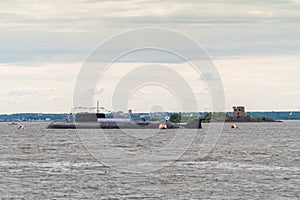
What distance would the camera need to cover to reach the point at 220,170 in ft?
253

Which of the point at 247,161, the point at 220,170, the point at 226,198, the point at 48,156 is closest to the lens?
the point at 226,198

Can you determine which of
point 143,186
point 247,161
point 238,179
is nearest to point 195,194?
point 143,186

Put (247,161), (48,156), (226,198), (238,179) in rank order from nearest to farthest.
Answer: (226,198) < (238,179) < (247,161) < (48,156)

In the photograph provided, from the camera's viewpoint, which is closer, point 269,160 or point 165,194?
point 165,194

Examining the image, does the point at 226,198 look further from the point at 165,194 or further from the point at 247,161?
the point at 247,161

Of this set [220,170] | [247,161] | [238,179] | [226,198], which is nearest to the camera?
[226,198]

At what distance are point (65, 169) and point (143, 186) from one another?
1749 centimetres

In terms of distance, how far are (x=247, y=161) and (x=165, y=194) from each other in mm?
34952

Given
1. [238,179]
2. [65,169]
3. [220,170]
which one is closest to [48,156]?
[65,169]

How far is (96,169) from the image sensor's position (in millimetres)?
78312

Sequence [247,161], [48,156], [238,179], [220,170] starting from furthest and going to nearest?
1. [48,156]
2. [247,161]
3. [220,170]
4. [238,179]

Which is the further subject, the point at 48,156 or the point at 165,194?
the point at 48,156

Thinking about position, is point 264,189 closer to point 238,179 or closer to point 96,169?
point 238,179

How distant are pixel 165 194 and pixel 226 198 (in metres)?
4.62
